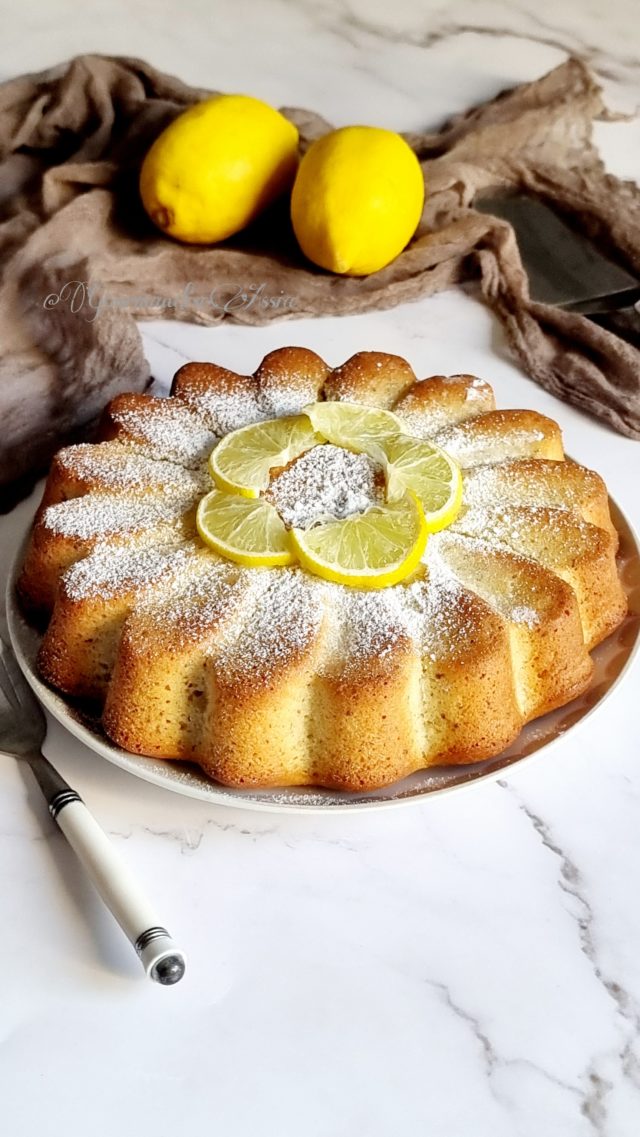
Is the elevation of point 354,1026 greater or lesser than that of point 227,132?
lesser

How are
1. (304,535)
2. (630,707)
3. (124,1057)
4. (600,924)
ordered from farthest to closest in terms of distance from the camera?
(630,707), (304,535), (600,924), (124,1057)

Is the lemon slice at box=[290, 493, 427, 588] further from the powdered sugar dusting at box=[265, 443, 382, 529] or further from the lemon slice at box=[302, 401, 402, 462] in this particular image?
the lemon slice at box=[302, 401, 402, 462]

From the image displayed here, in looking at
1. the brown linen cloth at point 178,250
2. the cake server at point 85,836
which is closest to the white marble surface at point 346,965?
the cake server at point 85,836

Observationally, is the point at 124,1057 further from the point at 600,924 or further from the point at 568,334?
the point at 568,334

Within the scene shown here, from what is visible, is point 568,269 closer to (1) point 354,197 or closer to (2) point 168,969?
(1) point 354,197

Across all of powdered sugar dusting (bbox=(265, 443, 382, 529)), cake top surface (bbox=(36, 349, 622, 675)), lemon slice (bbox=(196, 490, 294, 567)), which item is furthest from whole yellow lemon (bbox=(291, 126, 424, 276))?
lemon slice (bbox=(196, 490, 294, 567))

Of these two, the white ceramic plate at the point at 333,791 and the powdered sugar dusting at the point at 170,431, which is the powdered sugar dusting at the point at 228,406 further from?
the white ceramic plate at the point at 333,791

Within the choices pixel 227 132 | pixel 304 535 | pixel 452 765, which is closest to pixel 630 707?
A: pixel 452 765

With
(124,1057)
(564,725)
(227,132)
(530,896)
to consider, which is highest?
A: (227,132)
